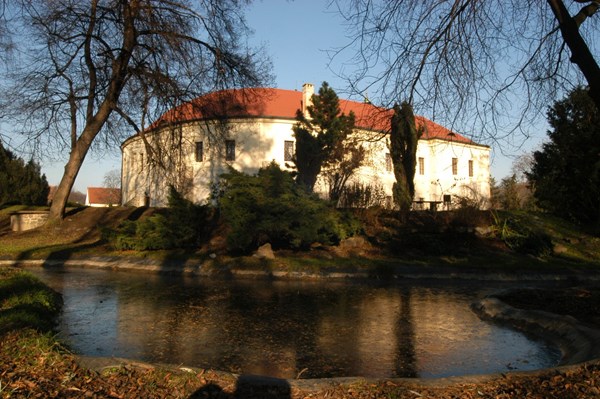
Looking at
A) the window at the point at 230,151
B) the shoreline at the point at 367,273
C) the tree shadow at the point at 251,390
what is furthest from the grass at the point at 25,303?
the window at the point at 230,151

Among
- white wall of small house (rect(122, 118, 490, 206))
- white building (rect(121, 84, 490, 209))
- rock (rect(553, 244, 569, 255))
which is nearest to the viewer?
rock (rect(553, 244, 569, 255))

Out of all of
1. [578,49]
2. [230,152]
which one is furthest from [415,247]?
[230,152]

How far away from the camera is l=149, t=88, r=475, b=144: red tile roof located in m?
8.07

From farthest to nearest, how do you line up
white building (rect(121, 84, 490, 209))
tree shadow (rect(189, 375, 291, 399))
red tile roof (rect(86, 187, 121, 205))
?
red tile roof (rect(86, 187, 121, 205)) → white building (rect(121, 84, 490, 209)) → tree shadow (rect(189, 375, 291, 399))

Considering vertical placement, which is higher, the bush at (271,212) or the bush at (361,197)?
the bush at (361,197)

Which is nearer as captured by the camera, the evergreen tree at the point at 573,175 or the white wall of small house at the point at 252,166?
the evergreen tree at the point at 573,175

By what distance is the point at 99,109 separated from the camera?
24.2 meters

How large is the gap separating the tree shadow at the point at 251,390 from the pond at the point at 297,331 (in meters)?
1.06

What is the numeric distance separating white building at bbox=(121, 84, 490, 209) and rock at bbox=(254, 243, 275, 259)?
6294 millimetres

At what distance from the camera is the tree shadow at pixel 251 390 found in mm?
3908

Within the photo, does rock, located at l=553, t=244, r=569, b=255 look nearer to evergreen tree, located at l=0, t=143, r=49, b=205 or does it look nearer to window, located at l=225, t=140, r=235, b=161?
window, located at l=225, t=140, r=235, b=161

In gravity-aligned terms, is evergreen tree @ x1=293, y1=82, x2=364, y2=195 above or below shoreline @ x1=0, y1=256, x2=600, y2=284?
above

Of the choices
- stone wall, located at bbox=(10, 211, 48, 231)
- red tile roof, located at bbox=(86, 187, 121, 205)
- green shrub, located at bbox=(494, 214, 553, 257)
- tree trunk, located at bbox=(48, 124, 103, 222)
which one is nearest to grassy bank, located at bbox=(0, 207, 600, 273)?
green shrub, located at bbox=(494, 214, 553, 257)

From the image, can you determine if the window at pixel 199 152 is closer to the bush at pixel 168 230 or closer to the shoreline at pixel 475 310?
the bush at pixel 168 230
